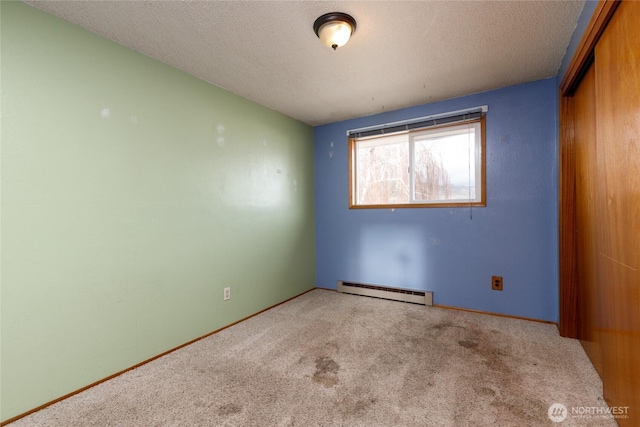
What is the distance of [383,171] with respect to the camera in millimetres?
3377

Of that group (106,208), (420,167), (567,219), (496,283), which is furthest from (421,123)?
(106,208)

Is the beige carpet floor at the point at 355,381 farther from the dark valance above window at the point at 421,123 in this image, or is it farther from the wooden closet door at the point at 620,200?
the dark valance above window at the point at 421,123

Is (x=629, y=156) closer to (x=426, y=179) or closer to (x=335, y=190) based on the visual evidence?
(x=426, y=179)

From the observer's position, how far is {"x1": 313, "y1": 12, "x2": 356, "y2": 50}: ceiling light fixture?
5.20 feet

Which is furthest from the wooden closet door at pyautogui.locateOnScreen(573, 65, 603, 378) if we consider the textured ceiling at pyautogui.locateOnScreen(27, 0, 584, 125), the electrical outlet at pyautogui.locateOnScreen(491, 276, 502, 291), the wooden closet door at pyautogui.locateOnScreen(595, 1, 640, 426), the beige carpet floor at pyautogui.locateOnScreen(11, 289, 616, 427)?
the electrical outlet at pyautogui.locateOnScreen(491, 276, 502, 291)

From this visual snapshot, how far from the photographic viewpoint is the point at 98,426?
1.33 meters

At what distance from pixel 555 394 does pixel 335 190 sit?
8.92ft

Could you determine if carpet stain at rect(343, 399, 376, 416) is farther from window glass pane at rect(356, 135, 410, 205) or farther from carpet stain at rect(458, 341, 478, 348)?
window glass pane at rect(356, 135, 410, 205)

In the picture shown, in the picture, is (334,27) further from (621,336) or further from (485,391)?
(485,391)

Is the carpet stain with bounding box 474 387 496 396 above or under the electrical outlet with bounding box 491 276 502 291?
under

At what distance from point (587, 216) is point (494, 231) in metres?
0.84

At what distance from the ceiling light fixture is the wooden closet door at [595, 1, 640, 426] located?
A: 48.7 inches

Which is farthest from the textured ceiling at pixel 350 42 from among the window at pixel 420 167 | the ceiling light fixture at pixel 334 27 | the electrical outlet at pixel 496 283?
the electrical outlet at pixel 496 283

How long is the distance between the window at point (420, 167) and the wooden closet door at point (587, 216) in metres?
0.74
